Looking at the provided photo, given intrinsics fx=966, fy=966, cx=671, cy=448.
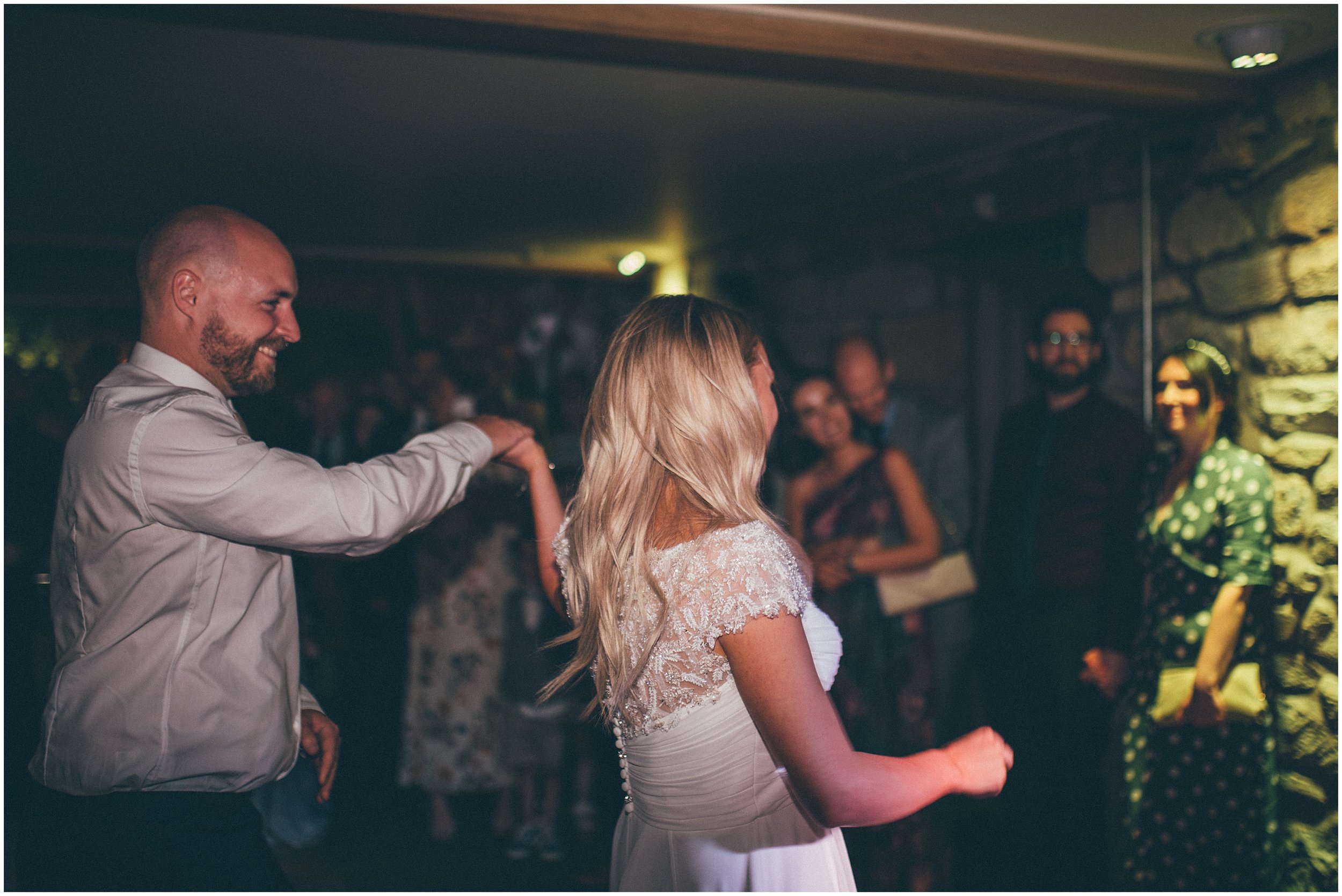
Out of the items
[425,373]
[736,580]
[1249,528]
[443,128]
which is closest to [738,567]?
[736,580]

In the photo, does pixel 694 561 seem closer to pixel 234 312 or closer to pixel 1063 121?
pixel 234 312

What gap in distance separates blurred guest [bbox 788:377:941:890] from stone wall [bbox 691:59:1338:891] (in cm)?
98

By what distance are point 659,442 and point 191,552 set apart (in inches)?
29.3

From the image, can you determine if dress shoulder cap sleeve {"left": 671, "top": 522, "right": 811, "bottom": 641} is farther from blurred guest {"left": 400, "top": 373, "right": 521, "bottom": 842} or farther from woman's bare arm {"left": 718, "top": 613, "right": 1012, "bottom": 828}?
blurred guest {"left": 400, "top": 373, "right": 521, "bottom": 842}

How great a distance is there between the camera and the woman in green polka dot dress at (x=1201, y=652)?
8.55ft

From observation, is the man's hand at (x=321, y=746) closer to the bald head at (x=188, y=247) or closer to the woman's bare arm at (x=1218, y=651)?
the bald head at (x=188, y=247)

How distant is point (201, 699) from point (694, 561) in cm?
79

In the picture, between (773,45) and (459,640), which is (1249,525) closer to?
(773,45)

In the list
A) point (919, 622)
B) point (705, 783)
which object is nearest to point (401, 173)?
point (919, 622)

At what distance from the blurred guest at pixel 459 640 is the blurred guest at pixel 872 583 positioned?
1.22 m

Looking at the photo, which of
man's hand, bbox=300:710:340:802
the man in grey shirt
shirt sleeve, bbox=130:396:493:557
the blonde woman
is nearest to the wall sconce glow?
the blonde woman

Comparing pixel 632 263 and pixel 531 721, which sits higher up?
pixel 632 263

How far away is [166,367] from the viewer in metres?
1.56

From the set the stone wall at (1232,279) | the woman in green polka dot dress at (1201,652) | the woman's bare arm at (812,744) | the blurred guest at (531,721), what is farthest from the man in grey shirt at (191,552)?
the stone wall at (1232,279)
